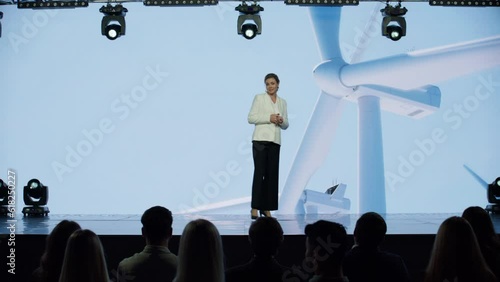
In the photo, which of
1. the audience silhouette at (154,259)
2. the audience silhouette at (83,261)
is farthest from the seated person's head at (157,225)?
the audience silhouette at (83,261)

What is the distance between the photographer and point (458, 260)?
2.59 metres

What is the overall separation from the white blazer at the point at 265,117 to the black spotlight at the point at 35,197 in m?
2.49

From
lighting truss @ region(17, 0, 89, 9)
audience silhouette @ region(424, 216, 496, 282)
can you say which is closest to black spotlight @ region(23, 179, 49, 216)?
lighting truss @ region(17, 0, 89, 9)

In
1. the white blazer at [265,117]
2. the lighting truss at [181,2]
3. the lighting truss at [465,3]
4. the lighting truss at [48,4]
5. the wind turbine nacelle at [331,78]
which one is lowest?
the white blazer at [265,117]

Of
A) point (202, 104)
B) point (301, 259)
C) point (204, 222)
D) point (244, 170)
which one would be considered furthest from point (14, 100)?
point (204, 222)

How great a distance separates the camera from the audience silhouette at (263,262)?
9.04 feet

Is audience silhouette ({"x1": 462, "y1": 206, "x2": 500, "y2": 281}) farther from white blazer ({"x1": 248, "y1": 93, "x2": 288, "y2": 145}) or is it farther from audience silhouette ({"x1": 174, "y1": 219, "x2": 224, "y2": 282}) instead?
white blazer ({"x1": 248, "y1": 93, "x2": 288, "y2": 145})

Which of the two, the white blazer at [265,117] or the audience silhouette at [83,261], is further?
the white blazer at [265,117]

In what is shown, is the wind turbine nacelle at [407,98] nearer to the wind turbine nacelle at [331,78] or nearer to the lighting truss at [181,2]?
the wind turbine nacelle at [331,78]

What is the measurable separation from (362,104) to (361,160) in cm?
62

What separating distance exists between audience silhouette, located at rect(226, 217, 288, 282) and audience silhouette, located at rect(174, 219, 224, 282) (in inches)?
10.9

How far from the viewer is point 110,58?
25.3 ft

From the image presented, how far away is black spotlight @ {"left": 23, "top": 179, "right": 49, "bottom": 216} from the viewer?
696 centimetres

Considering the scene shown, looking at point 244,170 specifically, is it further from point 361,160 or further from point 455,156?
point 455,156
